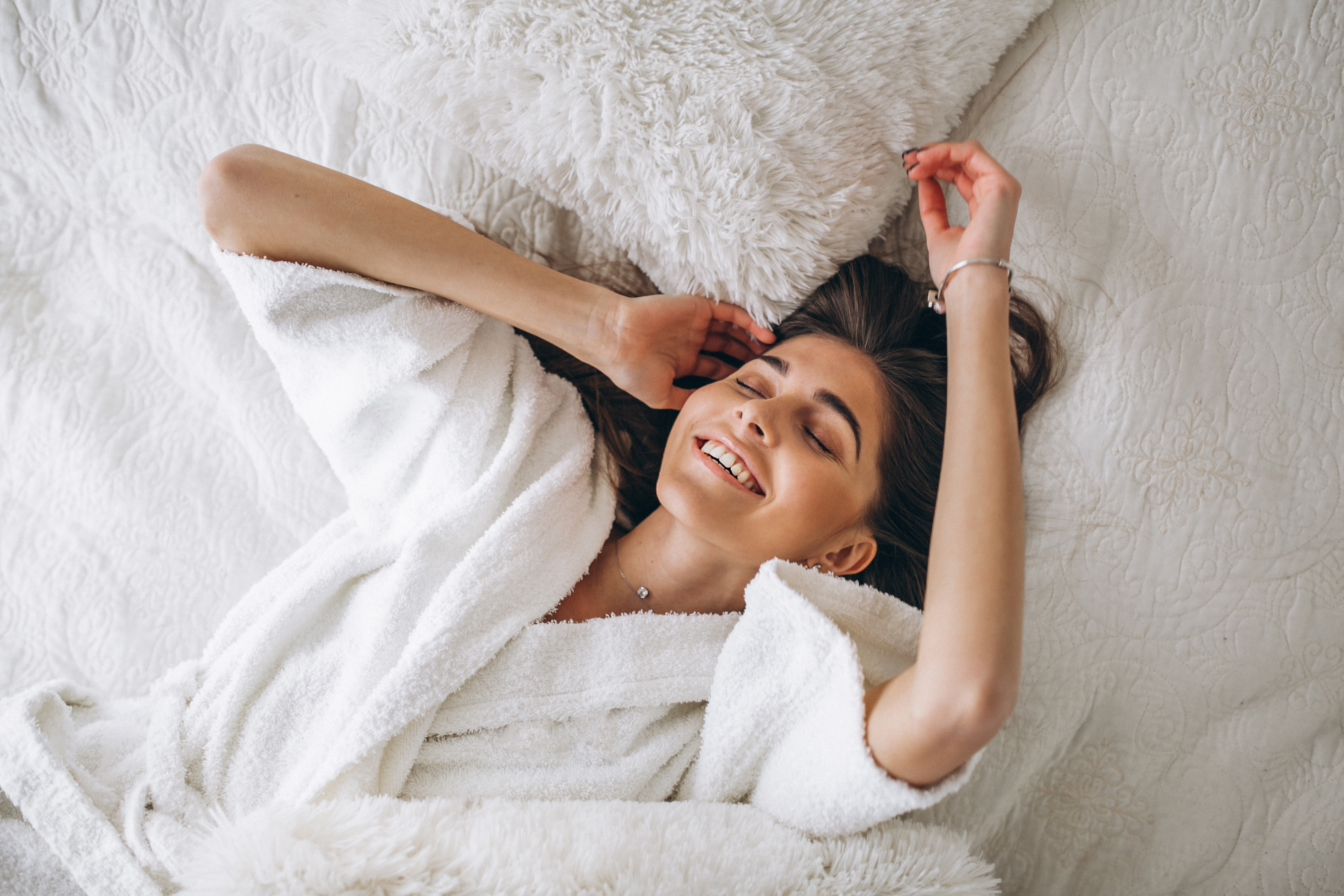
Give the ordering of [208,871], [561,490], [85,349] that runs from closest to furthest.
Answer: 1. [208,871]
2. [561,490]
3. [85,349]

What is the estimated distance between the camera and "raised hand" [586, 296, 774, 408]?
1080 mm

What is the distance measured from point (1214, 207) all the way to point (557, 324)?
949 mm

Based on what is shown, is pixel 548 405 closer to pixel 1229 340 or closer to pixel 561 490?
pixel 561 490

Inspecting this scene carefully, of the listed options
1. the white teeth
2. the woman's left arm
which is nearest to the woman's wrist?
the woman's left arm

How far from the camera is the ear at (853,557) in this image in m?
1.11

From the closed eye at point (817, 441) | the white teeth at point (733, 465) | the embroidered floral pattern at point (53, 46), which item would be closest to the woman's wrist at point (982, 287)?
the closed eye at point (817, 441)

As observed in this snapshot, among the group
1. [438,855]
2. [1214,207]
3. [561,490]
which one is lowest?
[438,855]

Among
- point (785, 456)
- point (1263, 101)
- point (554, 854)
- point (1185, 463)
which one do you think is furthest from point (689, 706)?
point (1263, 101)

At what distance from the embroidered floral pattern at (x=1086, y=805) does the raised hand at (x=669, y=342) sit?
799 millimetres

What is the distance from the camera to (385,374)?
104 centimetres

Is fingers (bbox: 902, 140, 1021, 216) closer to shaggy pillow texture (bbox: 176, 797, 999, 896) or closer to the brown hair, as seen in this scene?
the brown hair

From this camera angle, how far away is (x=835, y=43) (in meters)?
1.03

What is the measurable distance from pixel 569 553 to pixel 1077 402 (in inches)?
31.0

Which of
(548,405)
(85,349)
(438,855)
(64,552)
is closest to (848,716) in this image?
(438,855)
